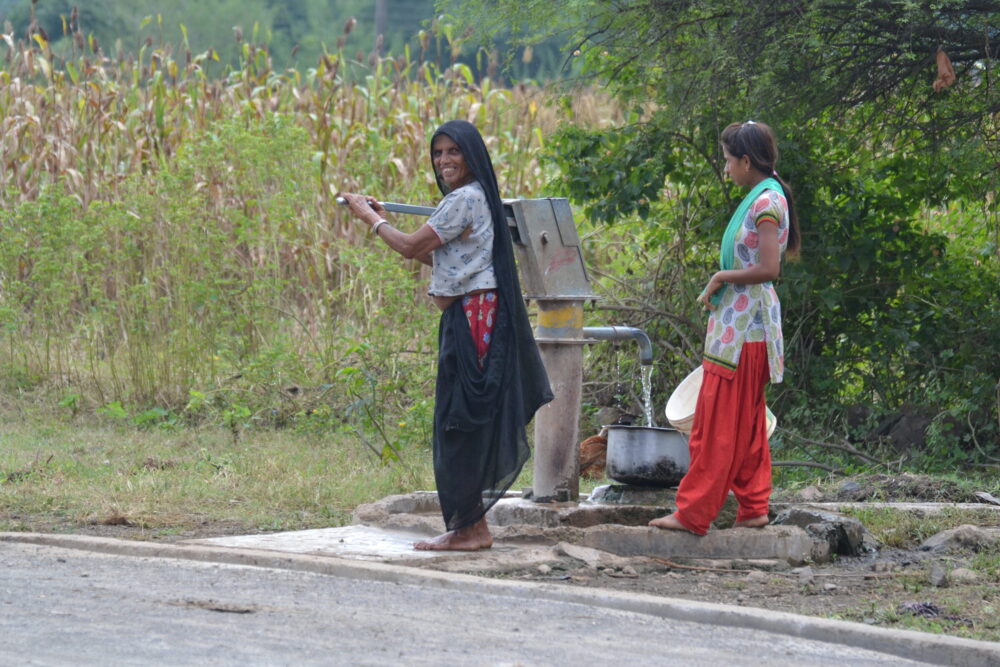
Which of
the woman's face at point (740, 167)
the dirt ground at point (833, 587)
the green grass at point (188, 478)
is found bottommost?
the dirt ground at point (833, 587)

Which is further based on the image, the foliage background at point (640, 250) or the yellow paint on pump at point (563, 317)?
the foliage background at point (640, 250)

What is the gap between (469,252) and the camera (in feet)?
19.3

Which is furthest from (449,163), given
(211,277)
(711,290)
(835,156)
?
(211,277)

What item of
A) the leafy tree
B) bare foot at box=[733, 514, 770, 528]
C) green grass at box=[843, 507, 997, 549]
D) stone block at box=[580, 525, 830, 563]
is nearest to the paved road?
stone block at box=[580, 525, 830, 563]

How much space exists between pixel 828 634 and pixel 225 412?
21.2 feet

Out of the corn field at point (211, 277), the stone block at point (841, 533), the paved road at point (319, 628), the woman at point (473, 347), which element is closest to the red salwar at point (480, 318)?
the woman at point (473, 347)

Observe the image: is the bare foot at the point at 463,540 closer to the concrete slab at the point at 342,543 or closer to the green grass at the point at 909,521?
the concrete slab at the point at 342,543

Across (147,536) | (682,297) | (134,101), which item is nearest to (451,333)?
(147,536)

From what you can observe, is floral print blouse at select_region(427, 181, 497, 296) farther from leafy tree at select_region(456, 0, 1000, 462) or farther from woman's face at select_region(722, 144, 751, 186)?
leafy tree at select_region(456, 0, 1000, 462)

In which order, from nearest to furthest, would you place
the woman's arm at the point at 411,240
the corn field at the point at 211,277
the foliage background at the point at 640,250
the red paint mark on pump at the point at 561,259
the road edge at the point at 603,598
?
the road edge at the point at 603,598
the woman's arm at the point at 411,240
the red paint mark on pump at the point at 561,259
the foliage background at the point at 640,250
the corn field at the point at 211,277

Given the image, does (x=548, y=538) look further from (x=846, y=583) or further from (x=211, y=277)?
(x=211, y=277)

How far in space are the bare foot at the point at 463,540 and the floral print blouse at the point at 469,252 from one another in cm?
100

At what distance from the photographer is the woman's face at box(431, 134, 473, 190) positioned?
589 centimetres

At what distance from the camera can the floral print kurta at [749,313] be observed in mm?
5891
